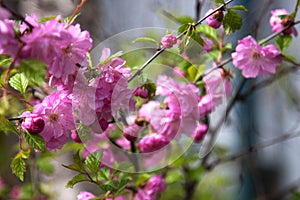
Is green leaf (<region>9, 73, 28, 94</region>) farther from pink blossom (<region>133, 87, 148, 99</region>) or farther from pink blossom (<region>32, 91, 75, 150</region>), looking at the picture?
pink blossom (<region>133, 87, 148, 99</region>)

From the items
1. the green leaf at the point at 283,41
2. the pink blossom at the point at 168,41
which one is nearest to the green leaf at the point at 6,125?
the pink blossom at the point at 168,41

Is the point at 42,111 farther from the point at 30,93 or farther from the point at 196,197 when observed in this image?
the point at 196,197

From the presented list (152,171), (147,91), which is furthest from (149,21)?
(147,91)

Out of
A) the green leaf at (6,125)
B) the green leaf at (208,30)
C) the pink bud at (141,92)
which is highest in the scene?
the green leaf at (208,30)

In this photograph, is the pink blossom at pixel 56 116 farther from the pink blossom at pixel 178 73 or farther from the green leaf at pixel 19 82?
the pink blossom at pixel 178 73

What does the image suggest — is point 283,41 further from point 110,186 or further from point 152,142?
point 110,186

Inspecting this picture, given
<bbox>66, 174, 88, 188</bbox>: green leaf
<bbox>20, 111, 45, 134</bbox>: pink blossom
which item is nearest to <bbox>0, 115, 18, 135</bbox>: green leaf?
<bbox>20, 111, 45, 134</bbox>: pink blossom
